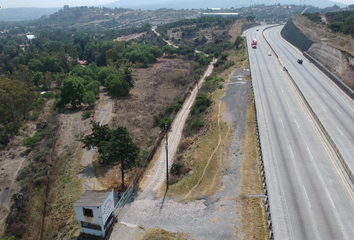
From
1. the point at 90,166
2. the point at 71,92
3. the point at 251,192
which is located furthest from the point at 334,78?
the point at 71,92

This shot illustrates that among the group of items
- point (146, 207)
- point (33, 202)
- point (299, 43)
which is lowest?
point (33, 202)

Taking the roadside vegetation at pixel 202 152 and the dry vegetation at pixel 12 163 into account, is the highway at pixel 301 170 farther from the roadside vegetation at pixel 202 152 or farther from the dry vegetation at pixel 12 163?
the dry vegetation at pixel 12 163

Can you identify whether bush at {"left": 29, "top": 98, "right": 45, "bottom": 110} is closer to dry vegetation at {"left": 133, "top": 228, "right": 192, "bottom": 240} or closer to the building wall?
the building wall

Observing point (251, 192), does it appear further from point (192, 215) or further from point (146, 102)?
point (146, 102)

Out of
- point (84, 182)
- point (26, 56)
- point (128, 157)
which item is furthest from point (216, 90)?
point (26, 56)

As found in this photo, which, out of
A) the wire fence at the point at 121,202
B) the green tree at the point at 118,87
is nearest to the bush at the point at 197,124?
the wire fence at the point at 121,202

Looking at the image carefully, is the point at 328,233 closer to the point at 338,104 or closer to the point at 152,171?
the point at 152,171
